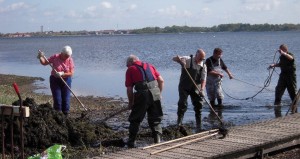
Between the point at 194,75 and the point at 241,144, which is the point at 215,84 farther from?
the point at 241,144

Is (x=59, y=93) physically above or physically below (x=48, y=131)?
above

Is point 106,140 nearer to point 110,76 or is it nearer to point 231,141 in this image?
point 231,141

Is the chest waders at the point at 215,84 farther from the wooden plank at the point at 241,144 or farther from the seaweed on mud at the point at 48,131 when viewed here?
the seaweed on mud at the point at 48,131

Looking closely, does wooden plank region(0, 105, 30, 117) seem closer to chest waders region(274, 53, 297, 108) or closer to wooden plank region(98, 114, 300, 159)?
wooden plank region(98, 114, 300, 159)

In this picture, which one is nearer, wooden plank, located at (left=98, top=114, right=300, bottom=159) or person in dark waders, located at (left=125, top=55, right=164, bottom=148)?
wooden plank, located at (left=98, top=114, right=300, bottom=159)

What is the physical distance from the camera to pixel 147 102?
377 inches

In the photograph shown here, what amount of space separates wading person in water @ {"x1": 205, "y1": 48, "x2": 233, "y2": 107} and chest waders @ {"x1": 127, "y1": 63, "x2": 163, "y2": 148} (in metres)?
5.73

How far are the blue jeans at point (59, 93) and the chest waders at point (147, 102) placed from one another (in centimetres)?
304

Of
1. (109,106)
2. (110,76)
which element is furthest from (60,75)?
(110,76)

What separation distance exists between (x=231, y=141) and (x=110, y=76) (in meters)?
24.4

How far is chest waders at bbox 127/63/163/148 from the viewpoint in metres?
9.48

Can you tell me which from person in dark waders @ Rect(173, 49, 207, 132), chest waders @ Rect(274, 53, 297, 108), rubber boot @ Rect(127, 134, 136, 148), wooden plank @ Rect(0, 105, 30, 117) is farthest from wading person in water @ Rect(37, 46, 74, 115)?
chest waders @ Rect(274, 53, 297, 108)

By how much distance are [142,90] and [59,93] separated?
354 cm

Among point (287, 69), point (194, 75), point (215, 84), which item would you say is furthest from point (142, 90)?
point (287, 69)
